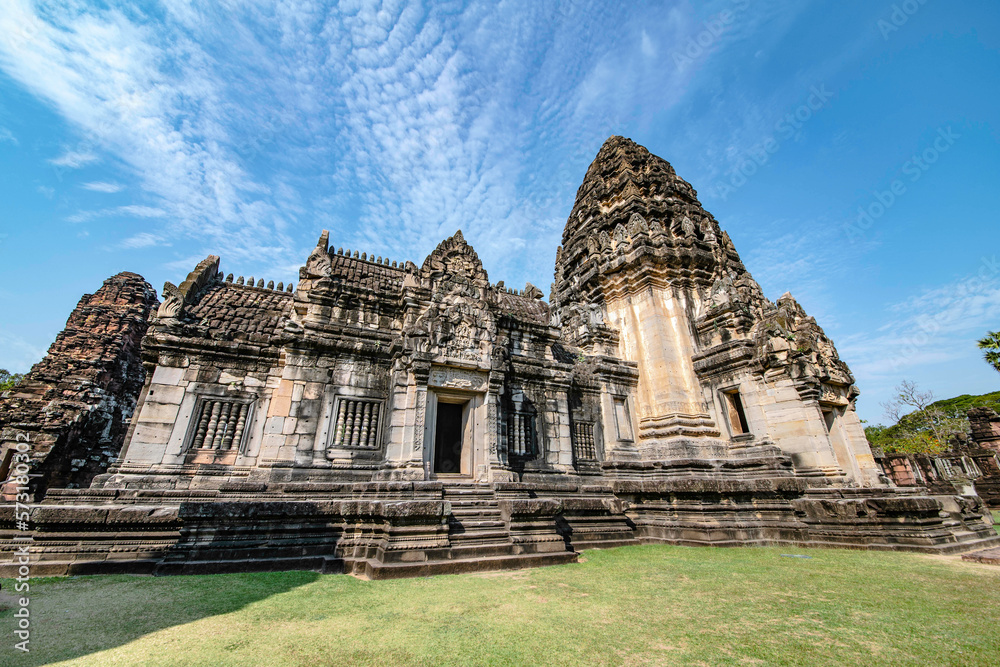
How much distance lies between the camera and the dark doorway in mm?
11195

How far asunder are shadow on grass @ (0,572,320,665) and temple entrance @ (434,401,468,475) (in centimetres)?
529

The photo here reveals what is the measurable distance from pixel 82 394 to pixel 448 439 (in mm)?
16988

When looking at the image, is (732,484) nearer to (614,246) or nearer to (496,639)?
(496,639)

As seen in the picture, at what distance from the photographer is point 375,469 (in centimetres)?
888

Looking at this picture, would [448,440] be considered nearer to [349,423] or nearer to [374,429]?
[374,429]

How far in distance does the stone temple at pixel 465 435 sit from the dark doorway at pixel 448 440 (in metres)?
0.07

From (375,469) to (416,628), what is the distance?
5453mm

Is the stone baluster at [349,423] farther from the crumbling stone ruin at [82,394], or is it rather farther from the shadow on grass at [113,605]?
the crumbling stone ruin at [82,394]

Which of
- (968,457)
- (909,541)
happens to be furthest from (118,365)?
(968,457)

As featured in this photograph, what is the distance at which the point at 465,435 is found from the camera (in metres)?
9.62

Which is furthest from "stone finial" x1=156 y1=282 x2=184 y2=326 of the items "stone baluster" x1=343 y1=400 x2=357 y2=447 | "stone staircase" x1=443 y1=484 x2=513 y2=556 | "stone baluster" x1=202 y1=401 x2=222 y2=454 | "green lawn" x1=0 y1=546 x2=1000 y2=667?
"stone staircase" x1=443 y1=484 x2=513 y2=556

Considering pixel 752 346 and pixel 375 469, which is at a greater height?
pixel 752 346

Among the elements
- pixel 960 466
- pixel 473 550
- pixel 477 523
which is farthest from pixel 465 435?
pixel 960 466

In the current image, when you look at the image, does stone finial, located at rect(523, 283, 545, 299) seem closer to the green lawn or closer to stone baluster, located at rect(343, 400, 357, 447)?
stone baluster, located at rect(343, 400, 357, 447)
